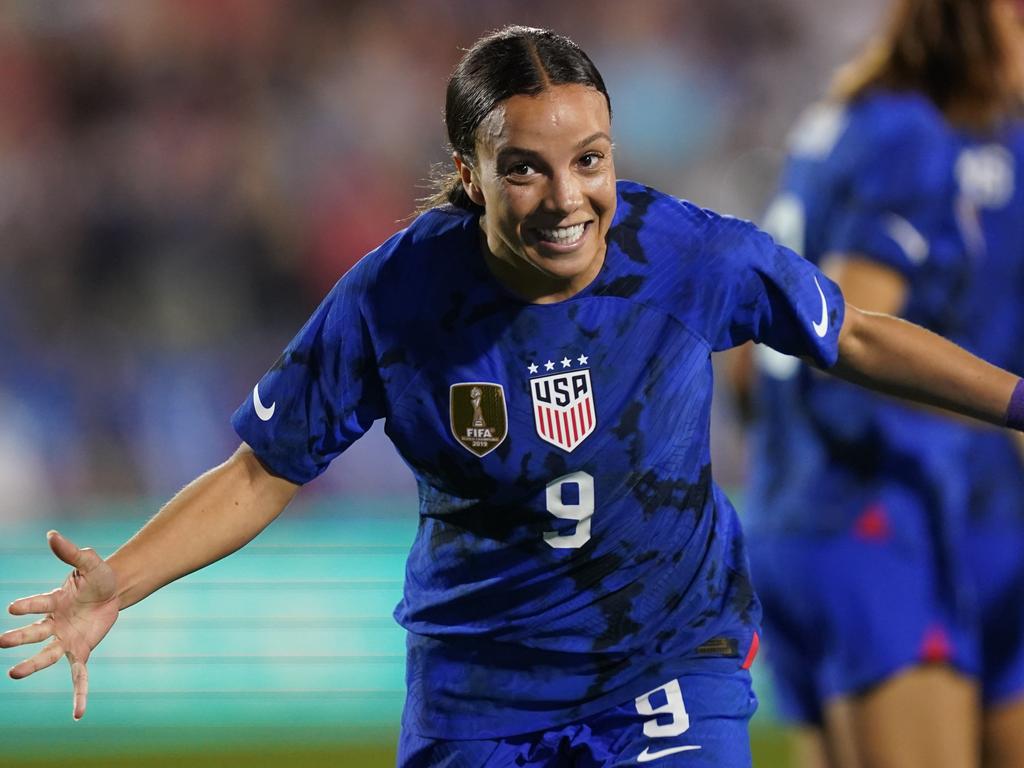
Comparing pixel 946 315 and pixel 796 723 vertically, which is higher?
pixel 946 315

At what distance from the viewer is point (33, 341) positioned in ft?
31.2

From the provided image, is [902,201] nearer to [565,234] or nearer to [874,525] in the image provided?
[874,525]

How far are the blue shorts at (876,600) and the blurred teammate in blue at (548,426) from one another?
1.13m

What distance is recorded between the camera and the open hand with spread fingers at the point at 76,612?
8.77 feet

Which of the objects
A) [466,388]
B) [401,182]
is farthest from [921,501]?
[401,182]

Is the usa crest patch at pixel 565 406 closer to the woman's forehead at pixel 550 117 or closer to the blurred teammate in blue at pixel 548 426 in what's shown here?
the blurred teammate in blue at pixel 548 426

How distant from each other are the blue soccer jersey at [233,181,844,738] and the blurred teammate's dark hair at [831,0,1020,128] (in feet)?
4.20

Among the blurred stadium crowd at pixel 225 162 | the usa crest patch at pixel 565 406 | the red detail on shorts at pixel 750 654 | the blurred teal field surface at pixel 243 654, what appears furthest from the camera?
the blurred stadium crowd at pixel 225 162

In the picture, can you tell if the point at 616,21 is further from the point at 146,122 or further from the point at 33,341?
the point at 33,341

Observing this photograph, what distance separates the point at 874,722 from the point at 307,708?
456 cm

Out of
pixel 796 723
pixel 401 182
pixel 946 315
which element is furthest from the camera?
pixel 401 182

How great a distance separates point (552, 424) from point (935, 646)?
1656 millimetres

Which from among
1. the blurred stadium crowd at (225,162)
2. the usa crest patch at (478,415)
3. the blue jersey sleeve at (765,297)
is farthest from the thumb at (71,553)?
the blurred stadium crowd at (225,162)

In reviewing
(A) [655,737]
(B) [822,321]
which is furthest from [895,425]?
(A) [655,737]
